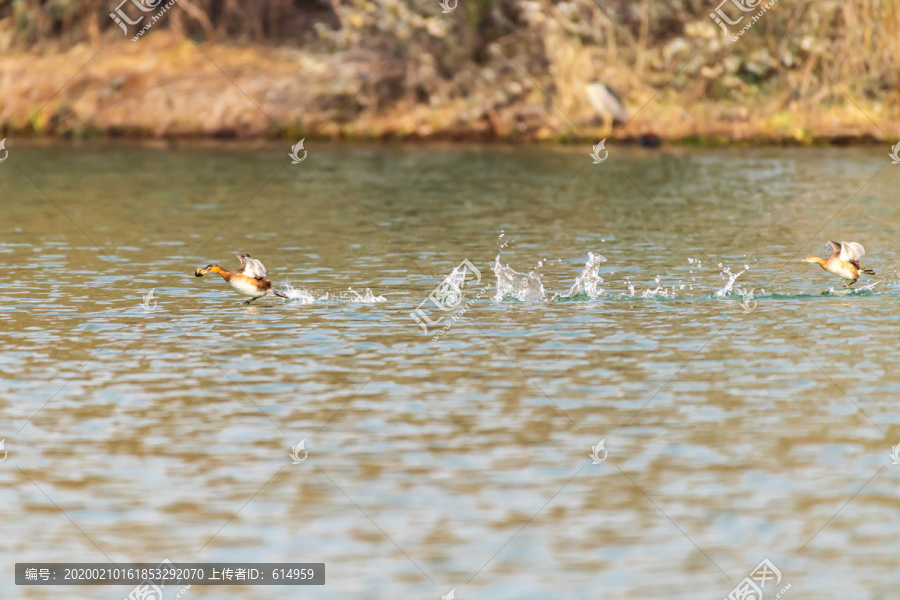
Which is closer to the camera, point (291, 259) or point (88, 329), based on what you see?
point (88, 329)

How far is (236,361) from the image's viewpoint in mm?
15156

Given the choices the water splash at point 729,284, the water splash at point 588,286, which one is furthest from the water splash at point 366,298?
the water splash at point 729,284

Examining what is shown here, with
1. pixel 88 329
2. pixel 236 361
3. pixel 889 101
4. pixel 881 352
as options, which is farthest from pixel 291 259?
pixel 889 101

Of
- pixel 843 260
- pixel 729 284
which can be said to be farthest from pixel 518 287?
pixel 843 260

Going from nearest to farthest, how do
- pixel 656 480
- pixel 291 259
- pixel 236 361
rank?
1. pixel 656 480
2. pixel 236 361
3. pixel 291 259

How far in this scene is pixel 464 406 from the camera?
521 inches

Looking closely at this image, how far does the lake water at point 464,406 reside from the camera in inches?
378

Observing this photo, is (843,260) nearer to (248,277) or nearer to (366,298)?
(366,298)

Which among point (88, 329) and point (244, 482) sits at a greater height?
point (244, 482)

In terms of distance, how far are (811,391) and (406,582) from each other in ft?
18.8

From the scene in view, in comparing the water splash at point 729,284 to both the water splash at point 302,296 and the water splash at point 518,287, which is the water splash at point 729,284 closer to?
the water splash at point 518,287

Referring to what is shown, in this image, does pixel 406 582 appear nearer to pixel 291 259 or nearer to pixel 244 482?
pixel 244 482

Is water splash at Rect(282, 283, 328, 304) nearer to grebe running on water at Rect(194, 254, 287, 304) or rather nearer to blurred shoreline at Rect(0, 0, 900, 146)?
grebe running on water at Rect(194, 254, 287, 304)

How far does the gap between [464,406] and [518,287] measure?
6.37 meters
